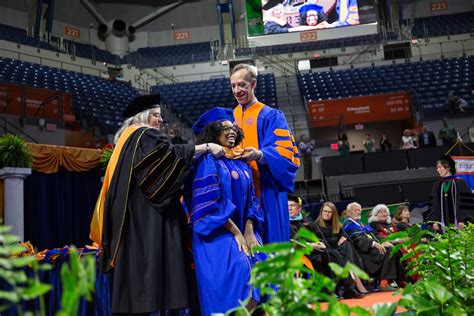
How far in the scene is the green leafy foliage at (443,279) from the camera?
36.3 inches

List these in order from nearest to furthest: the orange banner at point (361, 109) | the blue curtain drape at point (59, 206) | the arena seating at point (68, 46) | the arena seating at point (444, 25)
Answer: the blue curtain drape at point (59, 206) < the orange banner at point (361, 109) < the arena seating at point (68, 46) < the arena seating at point (444, 25)

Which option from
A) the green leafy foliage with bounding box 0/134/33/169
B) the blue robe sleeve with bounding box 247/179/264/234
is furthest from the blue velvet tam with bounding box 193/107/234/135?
the green leafy foliage with bounding box 0/134/33/169

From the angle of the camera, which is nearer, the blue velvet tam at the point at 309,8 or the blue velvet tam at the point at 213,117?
the blue velvet tam at the point at 213,117

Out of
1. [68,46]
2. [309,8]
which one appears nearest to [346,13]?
[309,8]

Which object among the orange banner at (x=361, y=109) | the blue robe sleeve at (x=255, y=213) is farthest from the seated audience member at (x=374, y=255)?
the orange banner at (x=361, y=109)

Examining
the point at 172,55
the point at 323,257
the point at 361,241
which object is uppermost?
the point at 172,55

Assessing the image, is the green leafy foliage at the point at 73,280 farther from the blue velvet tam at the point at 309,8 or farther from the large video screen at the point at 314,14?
the blue velvet tam at the point at 309,8

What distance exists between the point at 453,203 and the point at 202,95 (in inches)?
568

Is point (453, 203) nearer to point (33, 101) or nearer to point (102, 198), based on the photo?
point (102, 198)

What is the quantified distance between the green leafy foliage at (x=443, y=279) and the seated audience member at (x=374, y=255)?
15.8 feet

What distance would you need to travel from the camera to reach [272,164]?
259cm

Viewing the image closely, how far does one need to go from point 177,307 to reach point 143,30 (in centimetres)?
2431

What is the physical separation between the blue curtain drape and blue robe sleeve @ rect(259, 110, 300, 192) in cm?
726

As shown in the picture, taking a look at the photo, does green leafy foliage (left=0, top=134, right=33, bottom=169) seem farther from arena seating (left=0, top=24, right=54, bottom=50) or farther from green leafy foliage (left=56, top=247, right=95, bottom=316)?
arena seating (left=0, top=24, right=54, bottom=50)
